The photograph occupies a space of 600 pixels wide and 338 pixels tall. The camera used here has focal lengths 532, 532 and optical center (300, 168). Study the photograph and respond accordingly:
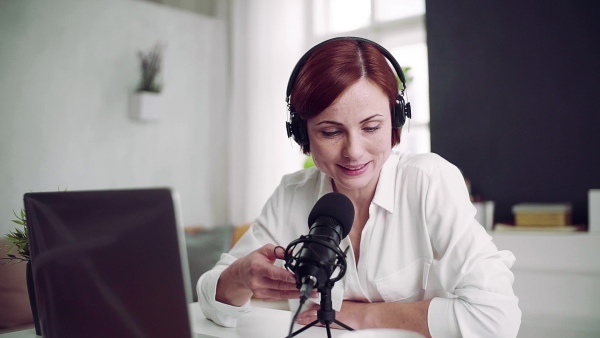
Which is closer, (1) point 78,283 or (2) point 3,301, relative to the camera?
(1) point 78,283

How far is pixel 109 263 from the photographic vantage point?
2.19 feet

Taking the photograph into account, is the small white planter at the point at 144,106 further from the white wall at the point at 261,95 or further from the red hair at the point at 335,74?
the red hair at the point at 335,74

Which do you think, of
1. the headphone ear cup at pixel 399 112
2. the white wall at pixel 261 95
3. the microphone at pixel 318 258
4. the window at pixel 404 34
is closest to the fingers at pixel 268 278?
the microphone at pixel 318 258

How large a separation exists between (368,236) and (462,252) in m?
0.25

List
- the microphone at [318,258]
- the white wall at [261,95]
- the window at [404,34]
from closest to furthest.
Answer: the microphone at [318,258] → the window at [404,34] → the white wall at [261,95]

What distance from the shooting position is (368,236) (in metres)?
1.33

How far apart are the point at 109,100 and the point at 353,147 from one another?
3.17 metres

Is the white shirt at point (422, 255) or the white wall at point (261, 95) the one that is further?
the white wall at point (261, 95)

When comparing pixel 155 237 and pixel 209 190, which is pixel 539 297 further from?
pixel 209 190

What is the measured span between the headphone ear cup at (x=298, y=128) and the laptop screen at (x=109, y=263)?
0.65m

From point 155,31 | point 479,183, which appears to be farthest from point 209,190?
point 479,183

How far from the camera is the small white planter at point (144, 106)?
4.01m

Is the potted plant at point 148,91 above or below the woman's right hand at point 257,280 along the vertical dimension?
above

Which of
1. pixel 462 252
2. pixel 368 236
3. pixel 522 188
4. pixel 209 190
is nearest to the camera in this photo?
pixel 462 252
